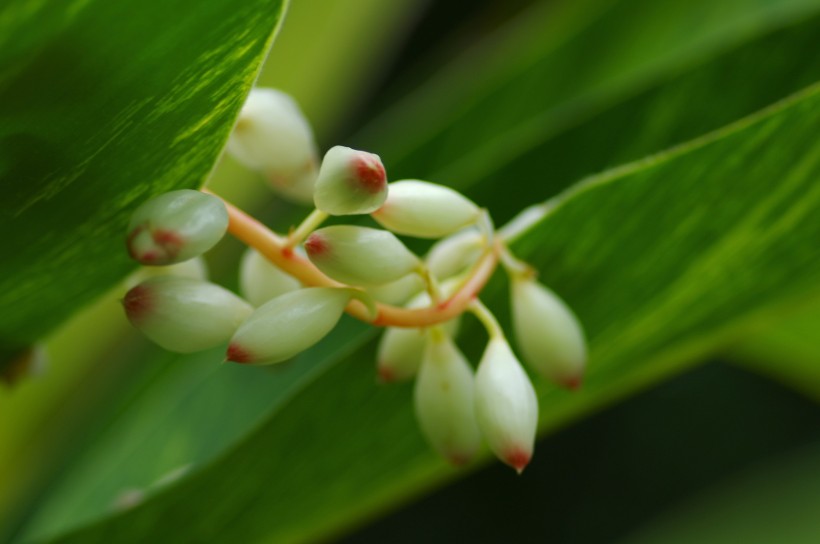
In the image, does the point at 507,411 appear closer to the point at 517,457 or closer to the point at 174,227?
the point at 517,457

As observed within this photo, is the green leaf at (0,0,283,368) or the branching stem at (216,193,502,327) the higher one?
the green leaf at (0,0,283,368)

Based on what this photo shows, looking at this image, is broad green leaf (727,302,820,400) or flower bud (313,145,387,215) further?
broad green leaf (727,302,820,400)

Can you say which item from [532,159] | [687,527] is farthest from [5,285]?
[687,527]

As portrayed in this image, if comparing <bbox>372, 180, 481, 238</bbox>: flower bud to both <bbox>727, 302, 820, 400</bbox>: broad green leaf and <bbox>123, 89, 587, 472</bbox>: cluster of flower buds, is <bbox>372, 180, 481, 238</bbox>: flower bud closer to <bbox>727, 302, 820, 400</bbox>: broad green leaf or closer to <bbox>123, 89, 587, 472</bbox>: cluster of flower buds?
<bbox>123, 89, 587, 472</bbox>: cluster of flower buds

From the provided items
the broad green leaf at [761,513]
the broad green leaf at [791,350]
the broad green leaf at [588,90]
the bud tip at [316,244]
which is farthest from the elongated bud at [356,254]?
the broad green leaf at [761,513]

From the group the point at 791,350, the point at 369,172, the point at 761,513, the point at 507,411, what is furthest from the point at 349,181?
the point at 761,513

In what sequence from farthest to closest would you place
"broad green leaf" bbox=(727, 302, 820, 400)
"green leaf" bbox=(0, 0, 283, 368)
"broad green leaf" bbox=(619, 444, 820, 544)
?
"broad green leaf" bbox=(619, 444, 820, 544) < "broad green leaf" bbox=(727, 302, 820, 400) < "green leaf" bbox=(0, 0, 283, 368)

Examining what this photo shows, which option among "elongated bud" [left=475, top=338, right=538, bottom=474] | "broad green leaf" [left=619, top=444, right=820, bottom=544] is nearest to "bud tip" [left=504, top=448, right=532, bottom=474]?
"elongated bud" [left=475, top=338, right=538, bottom=474]
